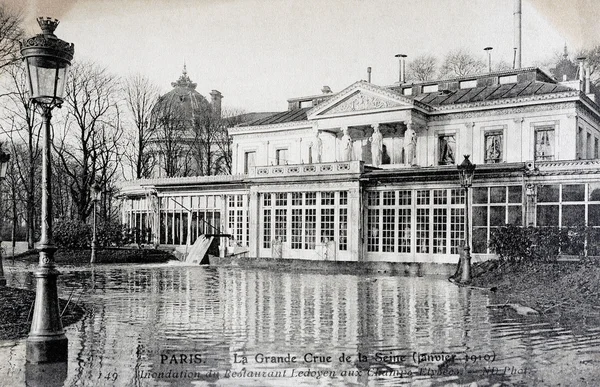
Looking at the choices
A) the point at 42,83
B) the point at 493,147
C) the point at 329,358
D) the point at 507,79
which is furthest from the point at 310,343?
the point at 507,79

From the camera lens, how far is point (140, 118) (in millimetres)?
34938

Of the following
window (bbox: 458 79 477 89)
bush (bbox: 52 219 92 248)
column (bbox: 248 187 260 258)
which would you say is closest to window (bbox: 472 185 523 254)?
column (bbox: 248 187 260 258)

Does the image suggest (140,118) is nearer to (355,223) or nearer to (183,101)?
(183,101)

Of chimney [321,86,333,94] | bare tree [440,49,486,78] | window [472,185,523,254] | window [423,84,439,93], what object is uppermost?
chimney [321,86,333,94]

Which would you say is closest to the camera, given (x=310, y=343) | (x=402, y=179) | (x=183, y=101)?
(x=310, y=343)

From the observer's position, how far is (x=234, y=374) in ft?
23.8

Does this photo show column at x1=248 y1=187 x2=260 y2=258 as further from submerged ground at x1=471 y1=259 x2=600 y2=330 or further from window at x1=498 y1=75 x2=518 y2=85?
window at x1=498 y1=75 x2=518 y2=85

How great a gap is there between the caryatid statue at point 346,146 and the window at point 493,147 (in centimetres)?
651

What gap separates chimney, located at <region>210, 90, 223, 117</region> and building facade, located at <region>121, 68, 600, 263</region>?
10.5 metres

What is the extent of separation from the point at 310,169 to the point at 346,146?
4.46 m

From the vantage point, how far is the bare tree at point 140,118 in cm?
3045

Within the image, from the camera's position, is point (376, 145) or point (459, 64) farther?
point (459, 64)

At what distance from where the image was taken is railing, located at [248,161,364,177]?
27219mm

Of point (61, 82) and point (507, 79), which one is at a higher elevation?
point (507, 79)
